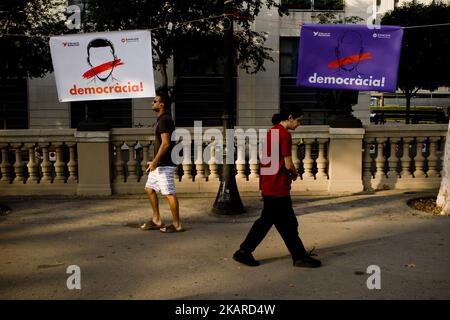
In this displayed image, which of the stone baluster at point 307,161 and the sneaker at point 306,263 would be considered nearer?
the sneaker at point 306,263

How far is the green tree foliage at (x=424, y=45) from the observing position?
2453 cm

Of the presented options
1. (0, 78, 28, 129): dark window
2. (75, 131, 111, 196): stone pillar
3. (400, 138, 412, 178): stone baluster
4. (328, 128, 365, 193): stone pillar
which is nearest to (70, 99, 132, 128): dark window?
(0, 78, 28, 129): dark window

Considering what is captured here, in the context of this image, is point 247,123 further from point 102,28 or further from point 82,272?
point 82,272

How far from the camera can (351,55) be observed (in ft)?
31.5

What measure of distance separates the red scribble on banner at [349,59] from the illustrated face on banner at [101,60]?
12.5ft

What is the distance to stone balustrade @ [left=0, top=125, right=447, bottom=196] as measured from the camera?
9859 millimetres

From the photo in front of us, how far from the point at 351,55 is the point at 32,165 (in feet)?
20.3

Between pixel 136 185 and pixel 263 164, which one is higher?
pixel 263 164

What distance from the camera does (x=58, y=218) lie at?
8414 mm

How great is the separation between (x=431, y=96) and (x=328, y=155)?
44218 mm

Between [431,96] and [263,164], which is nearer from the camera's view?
[263,164]

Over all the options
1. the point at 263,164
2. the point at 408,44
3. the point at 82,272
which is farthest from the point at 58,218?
the point at 408,44

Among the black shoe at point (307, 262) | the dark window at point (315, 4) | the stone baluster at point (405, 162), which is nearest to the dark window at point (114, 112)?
the dark window at point (315, 4)

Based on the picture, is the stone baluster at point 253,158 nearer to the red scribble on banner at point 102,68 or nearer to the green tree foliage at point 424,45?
the red scribble on banner at point 102,68
